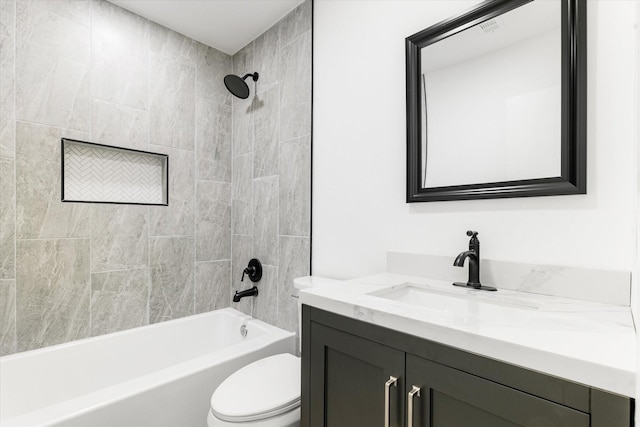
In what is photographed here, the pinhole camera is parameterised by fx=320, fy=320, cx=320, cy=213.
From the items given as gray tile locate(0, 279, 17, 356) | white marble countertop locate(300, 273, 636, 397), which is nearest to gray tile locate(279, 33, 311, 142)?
white marble countertop locate(300, 273, 636, 397)

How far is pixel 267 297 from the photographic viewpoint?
2.24m

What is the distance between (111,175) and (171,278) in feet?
2.58

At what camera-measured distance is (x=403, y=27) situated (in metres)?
1.50

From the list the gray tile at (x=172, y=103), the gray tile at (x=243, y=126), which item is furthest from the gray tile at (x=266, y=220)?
the gray tile at (x=172, y=103)

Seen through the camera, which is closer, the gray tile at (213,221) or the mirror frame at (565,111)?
the mirror frame at (565,111)

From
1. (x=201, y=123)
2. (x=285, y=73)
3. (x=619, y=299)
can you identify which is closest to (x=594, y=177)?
(x=619, y=299)

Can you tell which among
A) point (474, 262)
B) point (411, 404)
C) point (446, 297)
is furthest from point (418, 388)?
point (474, 262)

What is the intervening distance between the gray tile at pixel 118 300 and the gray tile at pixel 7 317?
34 cm

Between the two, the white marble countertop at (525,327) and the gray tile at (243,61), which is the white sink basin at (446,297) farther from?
the gray tile at (243,61)

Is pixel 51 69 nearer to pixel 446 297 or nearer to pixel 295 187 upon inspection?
pixel 295 187

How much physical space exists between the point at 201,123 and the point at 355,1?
1375mm

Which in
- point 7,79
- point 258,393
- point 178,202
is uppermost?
point 7,79

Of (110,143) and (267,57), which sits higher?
(267,57)

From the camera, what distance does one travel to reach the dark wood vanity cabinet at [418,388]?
604 mm
